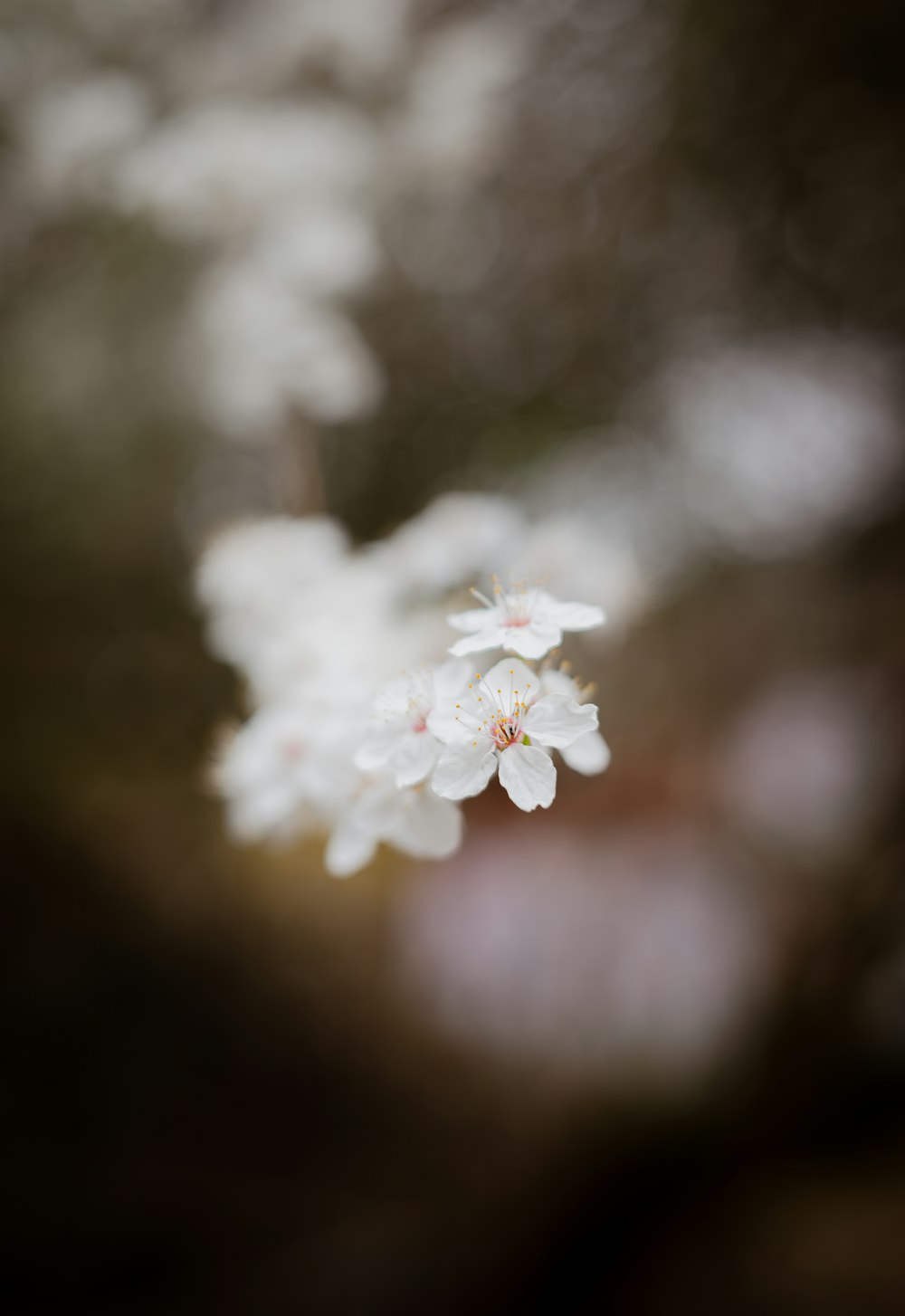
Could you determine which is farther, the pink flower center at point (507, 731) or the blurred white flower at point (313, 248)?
the blurred white flower at point (313, 248)

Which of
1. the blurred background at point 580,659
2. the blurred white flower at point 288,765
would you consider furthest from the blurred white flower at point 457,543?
the blurred background at point 580,659

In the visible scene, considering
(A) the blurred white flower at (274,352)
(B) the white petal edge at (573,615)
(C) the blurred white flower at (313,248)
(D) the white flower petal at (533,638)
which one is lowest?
(D) the white flower petal at (533,638)

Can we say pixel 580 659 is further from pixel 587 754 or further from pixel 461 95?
pixel 461 95

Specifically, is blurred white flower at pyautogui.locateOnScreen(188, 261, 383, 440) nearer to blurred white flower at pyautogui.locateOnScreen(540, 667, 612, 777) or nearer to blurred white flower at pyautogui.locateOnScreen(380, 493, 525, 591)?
blurred white flower at pyautogui.locateOnScreen(380, 493, 525, 591)

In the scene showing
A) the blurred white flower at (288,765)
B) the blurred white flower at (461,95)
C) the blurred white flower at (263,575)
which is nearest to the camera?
the blurred white flower at (288,765)

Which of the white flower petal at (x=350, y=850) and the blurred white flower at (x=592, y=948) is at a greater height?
the blurred white flower at (x=592, y=948)

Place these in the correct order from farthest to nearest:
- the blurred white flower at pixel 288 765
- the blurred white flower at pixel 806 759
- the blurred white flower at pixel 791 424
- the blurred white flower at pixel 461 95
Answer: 1. the blurred white flower at pixel 806 759
2. the blurred white flower at pixel 791 424
3. the blurred white flower at pixel 461 95
4. the blurred white flower at pixel 288 765

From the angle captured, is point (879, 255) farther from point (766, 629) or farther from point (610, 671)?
point (610, 671)

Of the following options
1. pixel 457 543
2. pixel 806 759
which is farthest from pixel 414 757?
pixel 806 759

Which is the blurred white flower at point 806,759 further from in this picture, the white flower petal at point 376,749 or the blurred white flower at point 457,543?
the white flower petal at point 376,749
